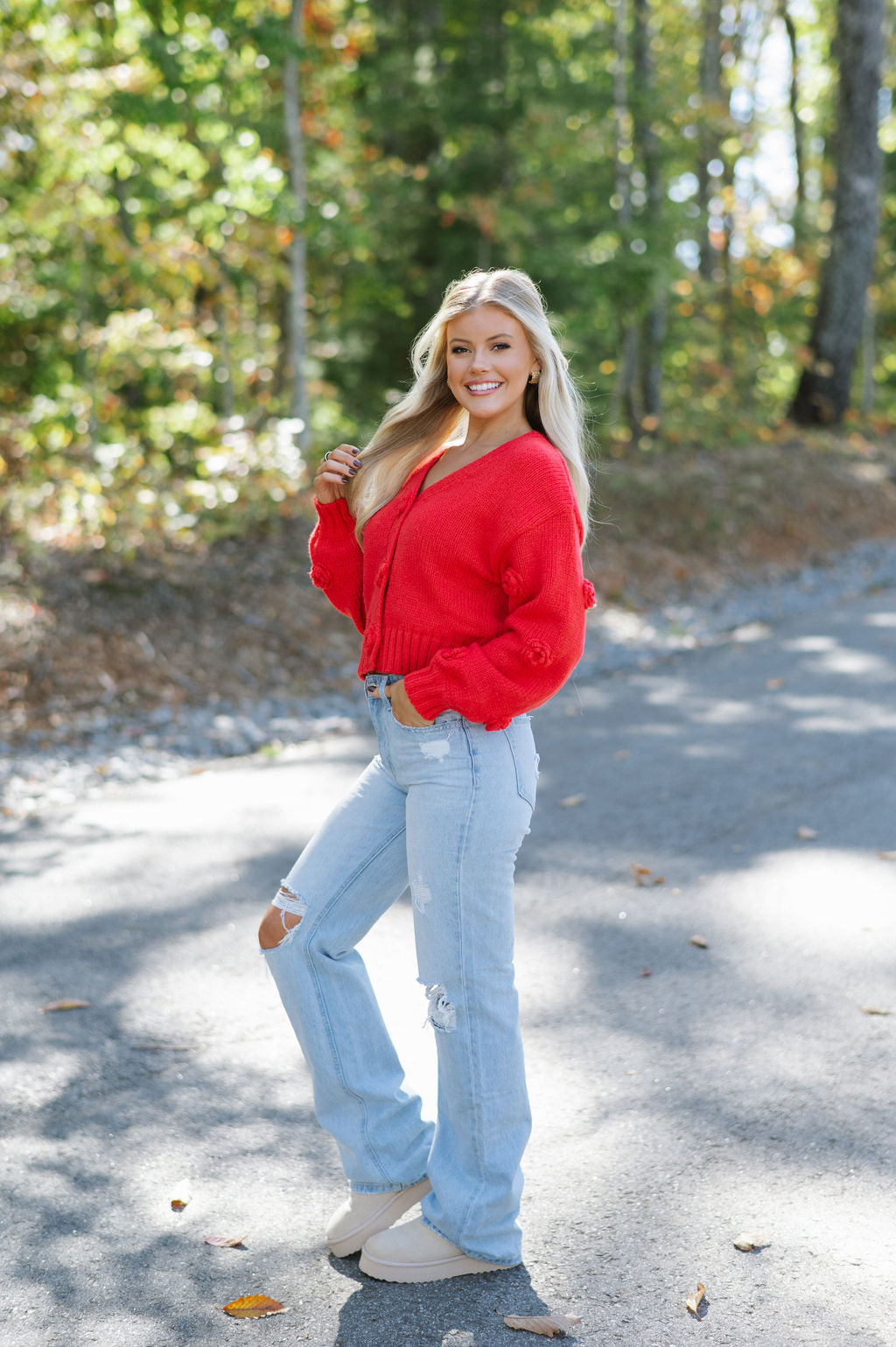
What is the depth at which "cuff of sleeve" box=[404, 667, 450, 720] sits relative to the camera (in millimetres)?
2350

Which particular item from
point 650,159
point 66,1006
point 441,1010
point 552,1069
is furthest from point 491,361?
point 650,159

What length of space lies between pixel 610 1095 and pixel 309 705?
14.8 feet

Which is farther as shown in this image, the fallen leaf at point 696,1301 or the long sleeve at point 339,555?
the long sleeve at point 339,555

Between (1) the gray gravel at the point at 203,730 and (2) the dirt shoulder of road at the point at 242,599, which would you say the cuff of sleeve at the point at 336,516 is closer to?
(2) the dirt shoulder of road at the point at 242,599

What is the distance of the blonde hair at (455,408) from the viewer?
2502mm

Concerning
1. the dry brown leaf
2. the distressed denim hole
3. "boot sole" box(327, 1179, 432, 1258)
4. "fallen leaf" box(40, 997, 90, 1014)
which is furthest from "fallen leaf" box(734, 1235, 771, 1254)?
"fallen leaf" box(40, 997, 90, 1014)

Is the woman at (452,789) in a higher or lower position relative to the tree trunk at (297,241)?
lower

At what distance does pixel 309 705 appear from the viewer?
24.5 ft

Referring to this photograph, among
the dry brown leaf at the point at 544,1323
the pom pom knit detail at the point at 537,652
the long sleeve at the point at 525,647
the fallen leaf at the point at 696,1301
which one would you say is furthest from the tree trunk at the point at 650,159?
the dry brown leaf at the point at 544,1323

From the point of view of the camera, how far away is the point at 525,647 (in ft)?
7.55

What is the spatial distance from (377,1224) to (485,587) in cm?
147

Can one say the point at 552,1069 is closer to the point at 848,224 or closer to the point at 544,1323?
→ the point at 544,1323

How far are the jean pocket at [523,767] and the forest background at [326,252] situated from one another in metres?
5.22

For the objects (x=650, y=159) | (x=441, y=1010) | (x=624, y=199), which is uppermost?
(x=650, y=159)
